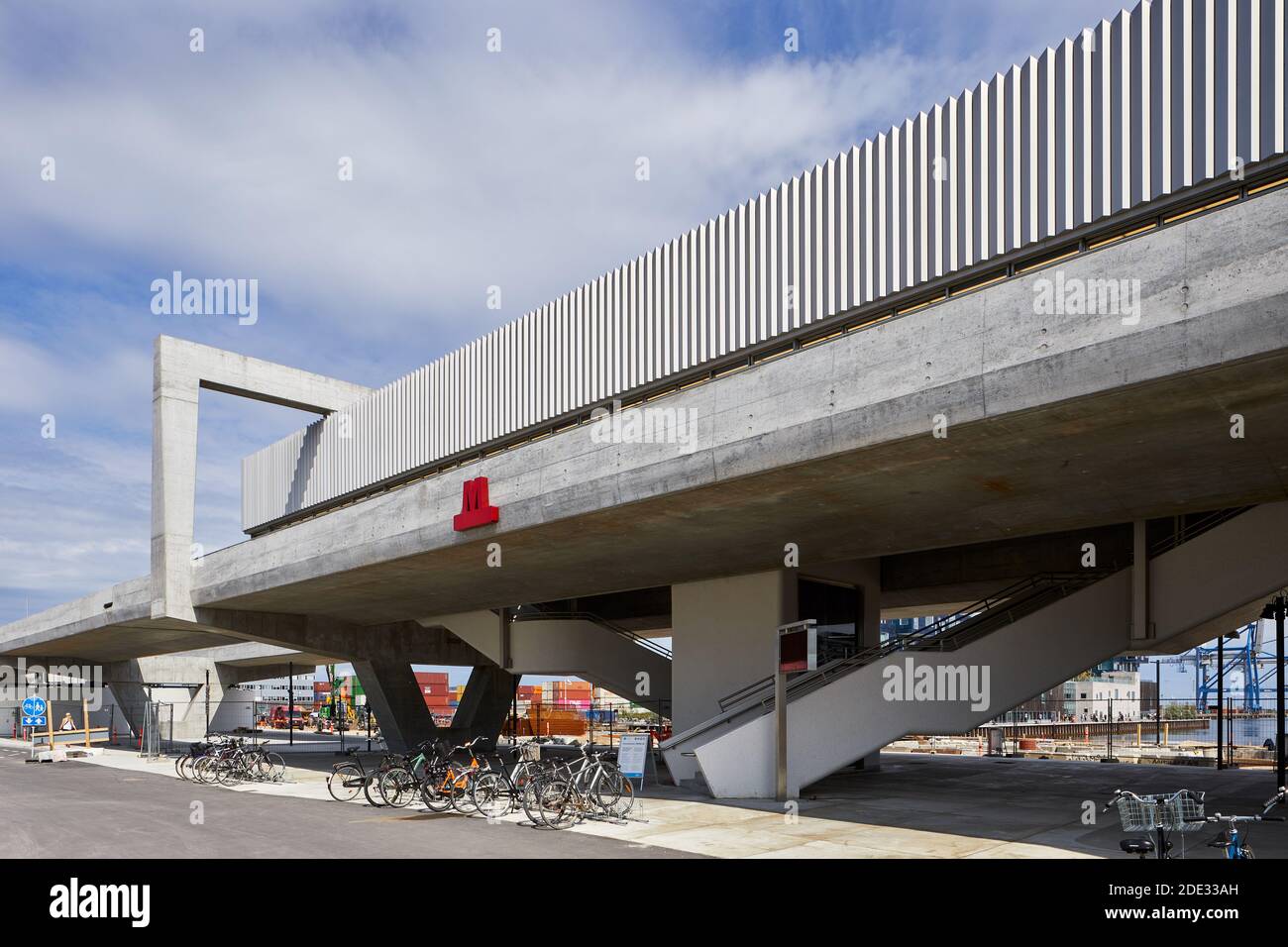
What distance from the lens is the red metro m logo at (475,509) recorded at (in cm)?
1920

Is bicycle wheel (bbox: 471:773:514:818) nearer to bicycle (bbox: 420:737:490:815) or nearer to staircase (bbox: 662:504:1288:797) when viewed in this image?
bicycle (bbox: 420:737:490:815)

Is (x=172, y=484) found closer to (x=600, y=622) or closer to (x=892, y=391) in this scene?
(x=600, y=622)

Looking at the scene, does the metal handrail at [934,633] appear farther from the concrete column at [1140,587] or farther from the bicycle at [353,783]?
the bicycle at [353,783]

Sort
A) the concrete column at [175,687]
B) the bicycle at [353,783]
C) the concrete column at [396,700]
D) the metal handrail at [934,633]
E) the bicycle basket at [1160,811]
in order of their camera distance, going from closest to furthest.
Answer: the bicycle basket at [1160,811]
the bicycle at [353,783]
the metal handrail at [934,633]
the concrete column at [396,700]
the concrete column at [175,687]

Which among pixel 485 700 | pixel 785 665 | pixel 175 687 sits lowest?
pixel 175 687

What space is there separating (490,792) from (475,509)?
16.5 feet

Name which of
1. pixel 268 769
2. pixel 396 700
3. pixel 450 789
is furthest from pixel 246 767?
pixel 396 700

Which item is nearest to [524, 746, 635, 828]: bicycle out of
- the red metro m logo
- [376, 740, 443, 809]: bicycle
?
[376, 740, 443, 809]: bicycle

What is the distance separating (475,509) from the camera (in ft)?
64.2

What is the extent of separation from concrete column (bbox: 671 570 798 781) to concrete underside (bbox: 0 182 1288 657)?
2.92 feet

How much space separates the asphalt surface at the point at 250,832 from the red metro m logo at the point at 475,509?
5105 millimetres

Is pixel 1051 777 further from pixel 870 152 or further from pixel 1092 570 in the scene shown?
pixel 870 152

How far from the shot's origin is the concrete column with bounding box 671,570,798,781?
2283 centimetres

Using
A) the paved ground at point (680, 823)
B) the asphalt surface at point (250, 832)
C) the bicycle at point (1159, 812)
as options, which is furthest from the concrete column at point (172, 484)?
the bicycle at point (1159, 812)
